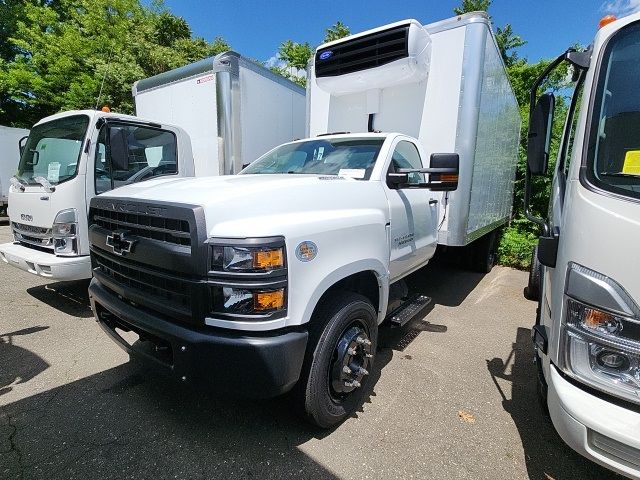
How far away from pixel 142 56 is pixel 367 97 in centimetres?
1356

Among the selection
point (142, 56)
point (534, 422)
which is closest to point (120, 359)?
point (534, 422)

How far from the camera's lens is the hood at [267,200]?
1886mm

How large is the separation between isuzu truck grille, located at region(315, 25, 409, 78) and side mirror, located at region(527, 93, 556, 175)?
214 centimetres

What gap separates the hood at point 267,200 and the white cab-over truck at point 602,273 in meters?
1.23

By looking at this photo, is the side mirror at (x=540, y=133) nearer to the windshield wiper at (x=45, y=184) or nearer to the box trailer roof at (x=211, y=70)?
the box trailer roof at (x=211, y=70)

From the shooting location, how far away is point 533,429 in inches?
99.8

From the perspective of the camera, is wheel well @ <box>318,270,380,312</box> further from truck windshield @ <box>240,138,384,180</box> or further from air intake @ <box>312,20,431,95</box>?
air intake @ <box>312,20,431,95</box>

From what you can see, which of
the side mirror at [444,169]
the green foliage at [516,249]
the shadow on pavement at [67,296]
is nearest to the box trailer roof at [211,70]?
the shadow on pavement at [67,296]

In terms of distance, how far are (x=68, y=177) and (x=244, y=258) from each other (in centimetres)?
352

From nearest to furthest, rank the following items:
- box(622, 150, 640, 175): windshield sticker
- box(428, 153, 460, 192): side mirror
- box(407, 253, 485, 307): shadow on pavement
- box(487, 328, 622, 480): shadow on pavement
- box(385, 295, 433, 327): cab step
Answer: box(622, 150, 640, 175): windshield sticker → box(487, 328, 622, 480): shadow on pavement → box(428, 153, 460, 192): side mirror → box(385, 295, 433, 327): cab step → box(407, 253, 485, 307): shadow on pavement

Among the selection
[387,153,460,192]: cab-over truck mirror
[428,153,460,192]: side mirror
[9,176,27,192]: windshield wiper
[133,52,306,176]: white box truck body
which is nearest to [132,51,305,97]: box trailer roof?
[133,52,306,176]: white box truck body

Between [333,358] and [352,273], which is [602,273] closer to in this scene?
[352,273]

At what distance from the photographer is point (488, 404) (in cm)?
282

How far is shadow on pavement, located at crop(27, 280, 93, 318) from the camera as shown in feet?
14.4
